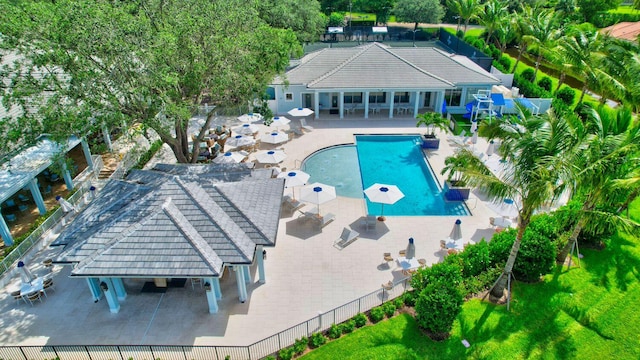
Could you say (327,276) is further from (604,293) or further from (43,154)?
(43,154)

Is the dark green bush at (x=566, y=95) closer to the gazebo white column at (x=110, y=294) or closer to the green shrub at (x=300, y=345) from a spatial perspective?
the green shrub at (x=300, y=345)

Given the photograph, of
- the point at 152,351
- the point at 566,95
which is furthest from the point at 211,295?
the point at 566,95

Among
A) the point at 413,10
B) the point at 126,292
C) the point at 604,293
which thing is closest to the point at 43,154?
the point at 126,292

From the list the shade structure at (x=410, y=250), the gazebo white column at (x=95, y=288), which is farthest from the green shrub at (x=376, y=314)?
the gazebo white column at (x=95, y=288)

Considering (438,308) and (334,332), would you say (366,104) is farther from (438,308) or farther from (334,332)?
(334,332)

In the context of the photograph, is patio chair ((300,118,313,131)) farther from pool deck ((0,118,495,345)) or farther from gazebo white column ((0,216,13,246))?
gazebo white column ((0,216,13,246))

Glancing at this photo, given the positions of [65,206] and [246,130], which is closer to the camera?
[65,206]

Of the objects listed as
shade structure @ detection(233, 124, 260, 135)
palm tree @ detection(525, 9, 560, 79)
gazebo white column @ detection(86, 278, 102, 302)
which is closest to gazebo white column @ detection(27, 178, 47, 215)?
gazebo white column @ detection(86, 278, 102, 302)
